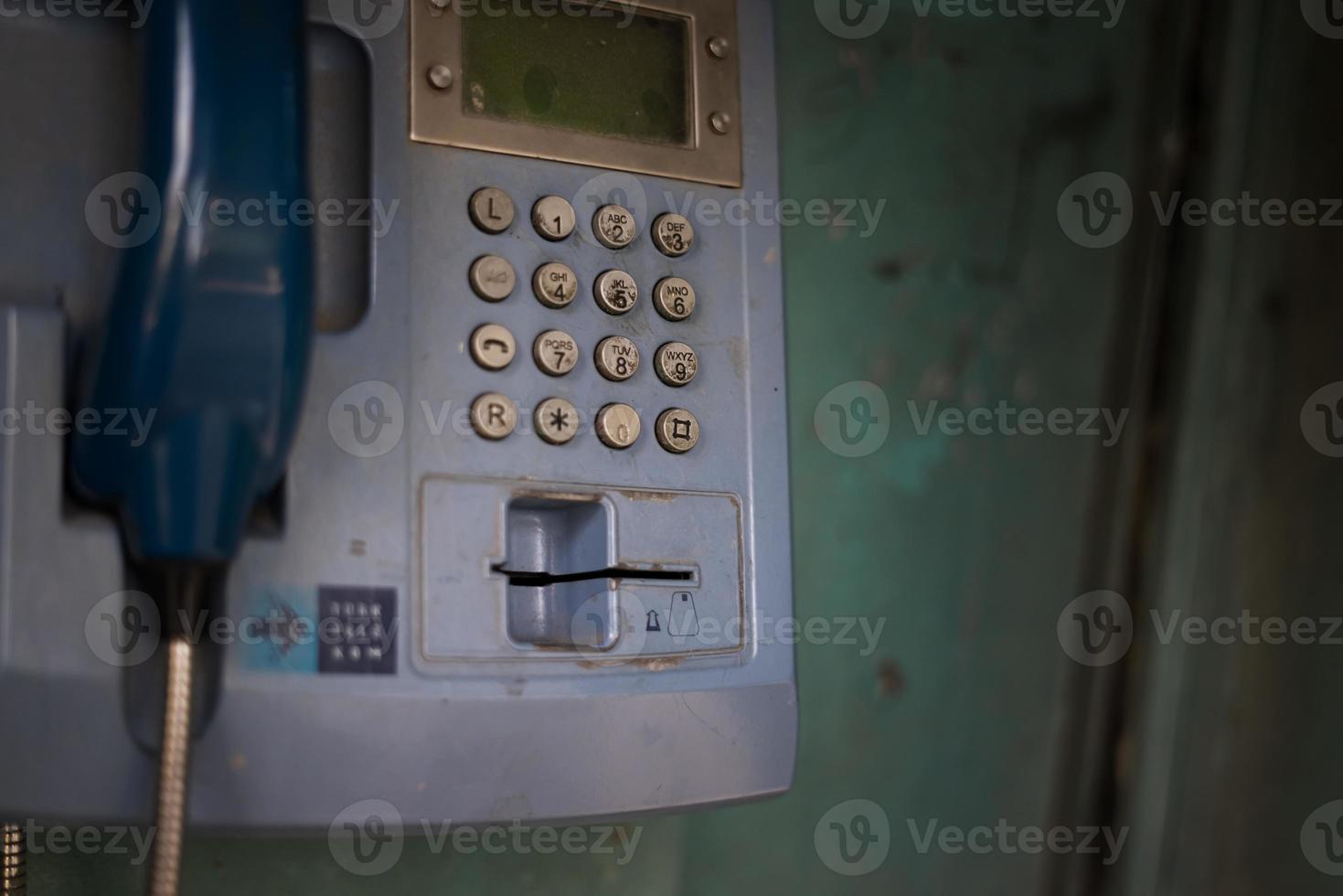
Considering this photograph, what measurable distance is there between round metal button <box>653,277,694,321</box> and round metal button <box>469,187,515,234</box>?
0.25 ft

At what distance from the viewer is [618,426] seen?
577mm

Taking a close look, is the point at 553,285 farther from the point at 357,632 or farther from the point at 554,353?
the point at 357,632

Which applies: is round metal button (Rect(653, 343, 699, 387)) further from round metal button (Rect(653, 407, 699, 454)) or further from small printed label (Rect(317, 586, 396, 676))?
small printed label (Rect(317, 586, 396, 676))

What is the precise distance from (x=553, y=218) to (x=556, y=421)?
0.09 m

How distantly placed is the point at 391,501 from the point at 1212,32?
2.39 feet

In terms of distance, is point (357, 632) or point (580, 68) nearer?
point (357, 632)

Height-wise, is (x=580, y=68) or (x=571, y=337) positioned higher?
(x=580, y=68)

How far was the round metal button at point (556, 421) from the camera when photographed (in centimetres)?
56

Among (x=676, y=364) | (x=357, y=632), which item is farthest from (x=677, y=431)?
(x=357, y=632)

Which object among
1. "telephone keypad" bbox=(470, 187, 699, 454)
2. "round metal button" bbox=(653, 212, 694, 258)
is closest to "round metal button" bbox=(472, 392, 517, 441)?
"telephone keypad" bbox=(470, 187, 699, 454)

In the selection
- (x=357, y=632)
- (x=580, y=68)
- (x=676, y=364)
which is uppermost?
(x=580, y=68)

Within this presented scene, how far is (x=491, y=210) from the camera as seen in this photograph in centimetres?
57

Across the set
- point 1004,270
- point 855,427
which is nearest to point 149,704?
point 855,427

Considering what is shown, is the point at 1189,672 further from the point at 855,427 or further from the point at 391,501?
the point at 391,501
